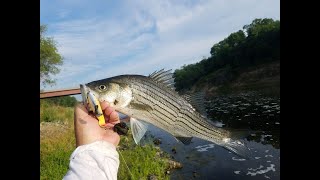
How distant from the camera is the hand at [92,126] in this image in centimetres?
300

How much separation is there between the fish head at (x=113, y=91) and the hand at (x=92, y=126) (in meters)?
0.10

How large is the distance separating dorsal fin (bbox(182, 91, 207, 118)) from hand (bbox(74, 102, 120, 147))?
763 mm

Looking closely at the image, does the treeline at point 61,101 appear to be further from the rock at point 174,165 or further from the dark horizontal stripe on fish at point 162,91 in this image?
the dark horizontal stripe on fish at point 162,91

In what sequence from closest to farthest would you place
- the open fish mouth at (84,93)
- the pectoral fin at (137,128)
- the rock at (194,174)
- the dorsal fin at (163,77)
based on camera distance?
the open fish mouth at (84,93), the pectoral fin at (137,128), the dorsal fin at (163,77), the rock at (194,174)

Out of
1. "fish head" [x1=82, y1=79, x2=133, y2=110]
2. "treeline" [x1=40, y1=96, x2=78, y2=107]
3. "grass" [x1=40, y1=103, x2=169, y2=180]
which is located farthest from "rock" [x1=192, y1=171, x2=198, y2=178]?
"treeline" [x1=40, y1=96, x2=78, y2=107]

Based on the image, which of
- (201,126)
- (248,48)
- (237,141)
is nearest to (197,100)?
(201,126)

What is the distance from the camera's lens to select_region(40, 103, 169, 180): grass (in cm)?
1369

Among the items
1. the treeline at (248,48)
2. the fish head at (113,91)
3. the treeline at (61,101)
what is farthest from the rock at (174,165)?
the treeline at (248,48)

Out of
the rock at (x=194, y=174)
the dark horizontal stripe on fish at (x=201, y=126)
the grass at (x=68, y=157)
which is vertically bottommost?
the rock at (x=194, y=174)

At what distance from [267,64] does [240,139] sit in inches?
2518
